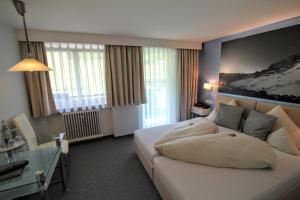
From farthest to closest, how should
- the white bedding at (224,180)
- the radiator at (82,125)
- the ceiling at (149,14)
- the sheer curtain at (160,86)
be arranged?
the sheer curtain at (160,86)
the radiator at (82,125)
the ceiling at (149,14)
the white bedding at (224,180)

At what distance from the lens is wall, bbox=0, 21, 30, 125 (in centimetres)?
206

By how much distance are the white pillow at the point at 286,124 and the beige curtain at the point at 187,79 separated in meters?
2.14

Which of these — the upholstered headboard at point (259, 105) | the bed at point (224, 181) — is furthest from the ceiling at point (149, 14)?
the bed at point (224, 181)

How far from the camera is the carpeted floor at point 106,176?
1934 millimetres

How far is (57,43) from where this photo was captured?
2.92m

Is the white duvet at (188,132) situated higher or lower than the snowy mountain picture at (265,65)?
lower

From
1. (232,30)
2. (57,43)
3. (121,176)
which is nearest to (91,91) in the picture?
(57,43)

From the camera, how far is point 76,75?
3.15 m

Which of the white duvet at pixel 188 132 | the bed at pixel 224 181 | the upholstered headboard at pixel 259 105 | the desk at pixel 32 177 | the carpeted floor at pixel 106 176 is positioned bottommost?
the carpeted floor at pixel 106 176

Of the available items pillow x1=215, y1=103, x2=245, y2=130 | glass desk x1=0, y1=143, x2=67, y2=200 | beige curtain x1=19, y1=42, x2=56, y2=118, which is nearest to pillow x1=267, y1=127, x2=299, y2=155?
pillow x1=215, y1=103, x2=245, y2=130

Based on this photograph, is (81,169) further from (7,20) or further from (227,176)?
(7,20)

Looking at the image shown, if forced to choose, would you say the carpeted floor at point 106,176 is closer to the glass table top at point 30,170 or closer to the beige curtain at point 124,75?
the glass table top at point 30,170

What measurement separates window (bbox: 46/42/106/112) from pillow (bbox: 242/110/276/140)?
3077 mm

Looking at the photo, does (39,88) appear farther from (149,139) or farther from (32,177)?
(149,139)
